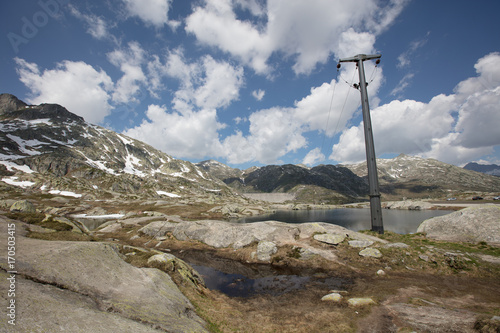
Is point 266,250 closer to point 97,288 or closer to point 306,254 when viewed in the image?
point 306,254

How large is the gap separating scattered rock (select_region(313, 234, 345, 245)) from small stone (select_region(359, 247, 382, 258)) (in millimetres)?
3557

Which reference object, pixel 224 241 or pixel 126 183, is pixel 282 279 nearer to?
pixel 224 241

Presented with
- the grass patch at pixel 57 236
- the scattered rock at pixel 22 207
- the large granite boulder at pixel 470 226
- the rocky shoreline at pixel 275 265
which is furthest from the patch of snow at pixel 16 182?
the large granite boulder at pixel 470 226

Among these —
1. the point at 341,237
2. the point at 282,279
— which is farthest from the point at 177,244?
the point at 341,237

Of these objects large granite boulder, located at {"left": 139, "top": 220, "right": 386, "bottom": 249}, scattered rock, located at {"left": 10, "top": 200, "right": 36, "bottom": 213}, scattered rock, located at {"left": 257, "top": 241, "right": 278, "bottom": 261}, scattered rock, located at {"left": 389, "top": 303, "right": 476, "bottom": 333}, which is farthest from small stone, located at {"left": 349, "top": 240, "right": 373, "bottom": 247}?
scattered rock, located at {"left": 10, "top": 200, "right": 36, "bottom": 213}

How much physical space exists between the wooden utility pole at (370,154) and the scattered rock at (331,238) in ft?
19.1

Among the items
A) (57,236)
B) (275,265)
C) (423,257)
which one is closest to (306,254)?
(275,265)

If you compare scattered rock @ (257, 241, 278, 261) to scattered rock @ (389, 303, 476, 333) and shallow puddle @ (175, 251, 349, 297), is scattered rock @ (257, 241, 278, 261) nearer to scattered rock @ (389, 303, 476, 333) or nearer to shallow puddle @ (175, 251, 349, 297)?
shallow puddle @ (175, 251, 349, 297)

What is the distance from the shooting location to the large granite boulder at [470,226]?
24.2 metres

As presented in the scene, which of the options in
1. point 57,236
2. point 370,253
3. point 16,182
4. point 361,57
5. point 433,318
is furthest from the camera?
point 16,182

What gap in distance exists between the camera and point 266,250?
1121 inches

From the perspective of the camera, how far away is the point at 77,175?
196625 millimetres

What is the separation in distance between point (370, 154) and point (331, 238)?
13.8m

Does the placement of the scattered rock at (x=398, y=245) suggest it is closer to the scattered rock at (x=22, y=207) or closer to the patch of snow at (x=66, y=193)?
the scattered rock at (x=22, y=207)
